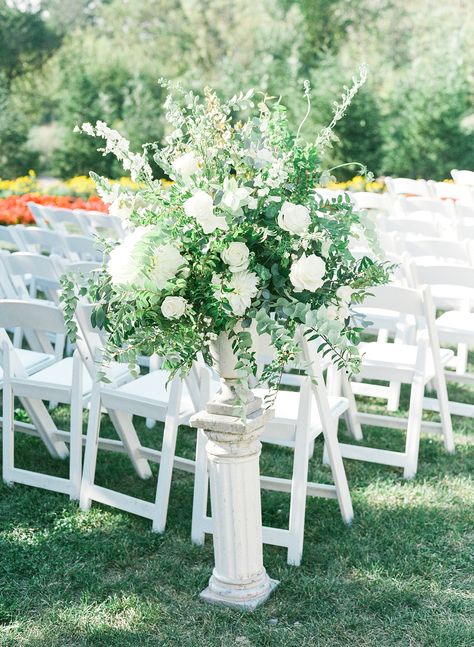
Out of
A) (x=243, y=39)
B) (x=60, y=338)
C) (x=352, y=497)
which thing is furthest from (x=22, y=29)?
(x=352, y=497)

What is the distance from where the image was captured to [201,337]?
288cm

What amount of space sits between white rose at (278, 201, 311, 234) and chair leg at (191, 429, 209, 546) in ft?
4.27

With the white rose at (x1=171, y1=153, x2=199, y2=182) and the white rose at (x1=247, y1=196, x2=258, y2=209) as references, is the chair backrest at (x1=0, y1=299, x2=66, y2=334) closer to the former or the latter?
the white rose at (x1=171, y1=153, x2=199, y2=182)

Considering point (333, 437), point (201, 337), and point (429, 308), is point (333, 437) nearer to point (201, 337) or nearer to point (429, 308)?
point (429, 308)

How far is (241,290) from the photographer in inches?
105

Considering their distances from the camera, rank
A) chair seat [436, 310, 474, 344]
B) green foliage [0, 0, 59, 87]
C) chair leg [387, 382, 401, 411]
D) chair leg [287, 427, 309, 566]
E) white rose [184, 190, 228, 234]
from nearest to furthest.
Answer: white rose [184, 190, 228, 234] < chair leg [287, 427, 309, 566] < chair seat [436, 310, 474, 344] < chair leg [387, 382, 401, 411] < green foliage [0, 0, 59, 87]

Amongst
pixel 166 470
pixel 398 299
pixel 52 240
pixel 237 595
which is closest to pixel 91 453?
pixel 166 470

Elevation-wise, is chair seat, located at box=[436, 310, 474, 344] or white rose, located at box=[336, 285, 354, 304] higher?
white rose, located at box=[336, 285, 354, 304]

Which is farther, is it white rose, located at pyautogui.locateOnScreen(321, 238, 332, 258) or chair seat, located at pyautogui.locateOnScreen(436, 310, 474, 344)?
chair seat, located at pyautogui.locateOnScreen(436, 310, 474, 344)

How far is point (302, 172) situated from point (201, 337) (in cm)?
64

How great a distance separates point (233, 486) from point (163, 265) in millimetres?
895

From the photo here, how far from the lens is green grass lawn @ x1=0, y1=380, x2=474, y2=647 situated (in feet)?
10.0

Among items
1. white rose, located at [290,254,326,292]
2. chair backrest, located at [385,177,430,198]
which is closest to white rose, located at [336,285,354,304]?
white rose, located at [290,254,326,292]

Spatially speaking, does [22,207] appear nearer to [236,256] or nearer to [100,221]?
[100,221]
